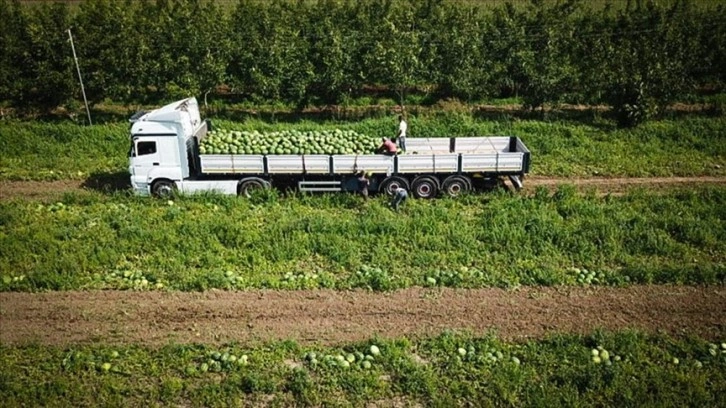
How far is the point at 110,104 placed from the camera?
3047 centimetres

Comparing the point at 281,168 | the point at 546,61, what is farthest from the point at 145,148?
the point at 546,61

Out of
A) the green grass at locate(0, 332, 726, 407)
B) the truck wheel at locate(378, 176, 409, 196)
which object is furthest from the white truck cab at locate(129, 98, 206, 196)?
the green grass at locate(0, 332, 726, 407)

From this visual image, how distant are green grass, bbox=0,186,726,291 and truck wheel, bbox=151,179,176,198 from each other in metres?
0.54

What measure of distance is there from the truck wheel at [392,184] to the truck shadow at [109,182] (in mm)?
8560

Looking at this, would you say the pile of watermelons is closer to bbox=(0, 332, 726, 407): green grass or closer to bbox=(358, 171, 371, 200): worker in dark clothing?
bbox=(358, 171, 371, 200): worker in dark clothing

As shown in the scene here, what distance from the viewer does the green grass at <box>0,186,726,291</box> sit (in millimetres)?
16266

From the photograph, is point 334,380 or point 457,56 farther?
point 457,56

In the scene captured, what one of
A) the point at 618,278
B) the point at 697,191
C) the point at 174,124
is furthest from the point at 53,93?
the point at 697,191

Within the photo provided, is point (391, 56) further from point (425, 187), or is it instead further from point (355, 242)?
point (355, 242)

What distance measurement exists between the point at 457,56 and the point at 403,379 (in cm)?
1905

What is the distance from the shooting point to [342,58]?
93.0 ft

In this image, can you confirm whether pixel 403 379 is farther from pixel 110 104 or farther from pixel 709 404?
pixel 110 104

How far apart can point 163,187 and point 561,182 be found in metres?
13.6

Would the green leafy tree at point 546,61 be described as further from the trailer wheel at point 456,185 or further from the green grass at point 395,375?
the green grass at point 395,375
